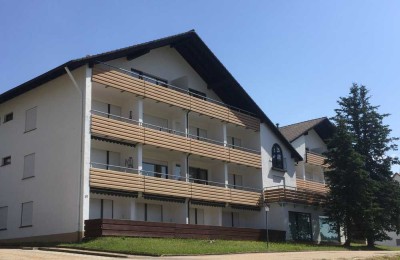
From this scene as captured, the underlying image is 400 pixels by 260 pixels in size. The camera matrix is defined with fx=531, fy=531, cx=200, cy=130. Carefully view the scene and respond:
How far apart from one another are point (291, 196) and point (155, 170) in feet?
37.4

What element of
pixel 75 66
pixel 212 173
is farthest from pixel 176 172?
pixel 75 66

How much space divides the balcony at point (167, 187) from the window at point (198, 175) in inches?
10.5

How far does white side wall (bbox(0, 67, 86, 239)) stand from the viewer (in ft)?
102

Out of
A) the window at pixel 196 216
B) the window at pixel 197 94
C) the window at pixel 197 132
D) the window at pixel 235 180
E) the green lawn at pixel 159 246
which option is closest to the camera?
the green lawn at pixel 159 246

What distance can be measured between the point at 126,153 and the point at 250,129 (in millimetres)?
12702

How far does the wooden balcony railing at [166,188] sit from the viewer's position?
31.0m

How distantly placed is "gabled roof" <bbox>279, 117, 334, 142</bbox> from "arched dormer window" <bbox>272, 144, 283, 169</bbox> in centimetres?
552

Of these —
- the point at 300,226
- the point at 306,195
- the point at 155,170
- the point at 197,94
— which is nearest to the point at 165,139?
the point at 155,170

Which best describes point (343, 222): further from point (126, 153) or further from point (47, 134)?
point (47, 134)

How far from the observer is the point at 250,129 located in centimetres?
4388

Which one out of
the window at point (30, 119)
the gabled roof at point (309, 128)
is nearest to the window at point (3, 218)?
the window at point (30, 119)

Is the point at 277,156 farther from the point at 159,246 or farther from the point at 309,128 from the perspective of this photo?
the point at 159,246

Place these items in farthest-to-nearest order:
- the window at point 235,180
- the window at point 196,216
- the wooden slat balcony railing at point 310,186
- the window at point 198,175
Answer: the wooden slat balcony railing at point 310,186
the window at point 235,180
the window at point 198,175
the window at point 196,216

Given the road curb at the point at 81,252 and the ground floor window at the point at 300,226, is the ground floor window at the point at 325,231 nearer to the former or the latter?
the ground floor window at the point at 300,226
